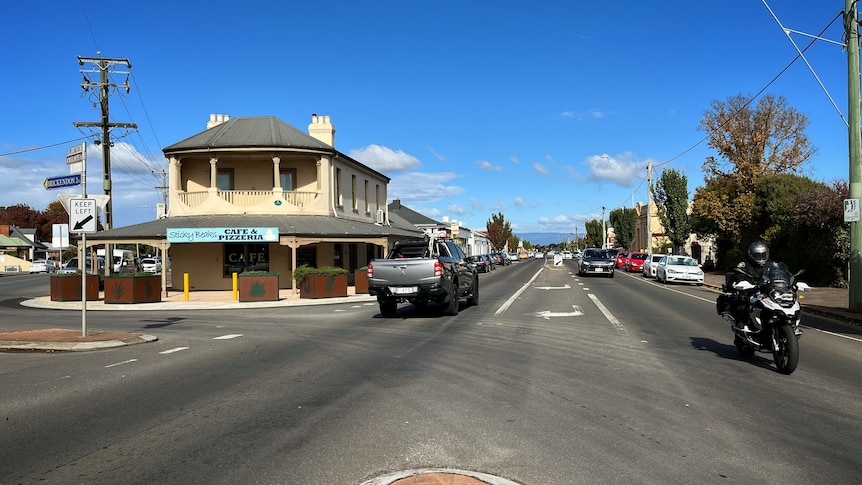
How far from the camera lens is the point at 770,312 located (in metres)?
8.28

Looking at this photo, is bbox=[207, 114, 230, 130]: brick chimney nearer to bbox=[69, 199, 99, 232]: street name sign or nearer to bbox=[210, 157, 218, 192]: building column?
bbox=[210, 157, 218, 192]: building column

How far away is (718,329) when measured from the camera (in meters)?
13.0

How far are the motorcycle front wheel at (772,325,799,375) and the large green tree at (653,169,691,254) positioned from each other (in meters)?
47.3

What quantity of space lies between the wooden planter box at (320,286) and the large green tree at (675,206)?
125 ft

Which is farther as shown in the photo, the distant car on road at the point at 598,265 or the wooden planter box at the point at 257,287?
the distant car on road at the point at 598,265

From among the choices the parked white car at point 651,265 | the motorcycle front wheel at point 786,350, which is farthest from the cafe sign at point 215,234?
the parked white car at point 651,265

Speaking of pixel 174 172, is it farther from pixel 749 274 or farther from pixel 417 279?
pixel 749 274

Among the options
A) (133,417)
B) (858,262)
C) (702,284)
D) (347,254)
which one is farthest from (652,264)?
(133,417)

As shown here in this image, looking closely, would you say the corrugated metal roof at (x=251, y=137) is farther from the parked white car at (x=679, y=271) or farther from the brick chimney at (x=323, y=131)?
the parked white car at (x=679, y=271)

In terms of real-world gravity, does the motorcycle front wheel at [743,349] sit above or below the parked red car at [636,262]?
below

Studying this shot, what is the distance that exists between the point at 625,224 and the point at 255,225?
7877 cm

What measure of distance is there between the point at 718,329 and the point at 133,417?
11.2 m

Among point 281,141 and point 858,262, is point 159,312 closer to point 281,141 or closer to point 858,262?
point 281,141

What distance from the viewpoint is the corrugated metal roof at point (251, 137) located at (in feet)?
93.6
